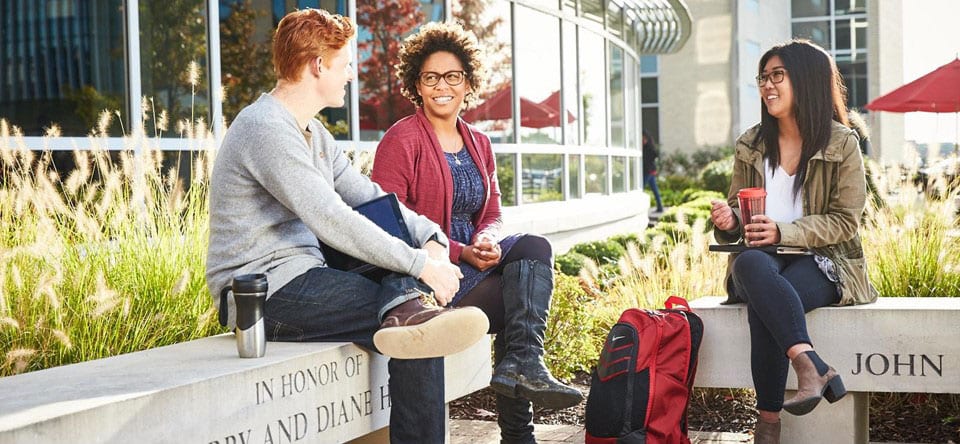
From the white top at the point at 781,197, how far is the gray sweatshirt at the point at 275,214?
5.66ft

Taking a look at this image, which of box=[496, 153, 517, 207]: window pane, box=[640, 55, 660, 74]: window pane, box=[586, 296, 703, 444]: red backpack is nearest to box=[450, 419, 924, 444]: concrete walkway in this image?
box=[586, 296, 703, 444]: red backpack

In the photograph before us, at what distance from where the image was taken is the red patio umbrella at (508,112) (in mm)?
10883

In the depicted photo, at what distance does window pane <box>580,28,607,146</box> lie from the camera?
1428 cm

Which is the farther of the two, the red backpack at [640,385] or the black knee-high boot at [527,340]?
the red backpack at [640,385]

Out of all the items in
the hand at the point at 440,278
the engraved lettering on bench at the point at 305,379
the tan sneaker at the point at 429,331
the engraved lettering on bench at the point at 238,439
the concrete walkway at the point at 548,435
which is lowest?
the concrete walkway at the point at 548,435

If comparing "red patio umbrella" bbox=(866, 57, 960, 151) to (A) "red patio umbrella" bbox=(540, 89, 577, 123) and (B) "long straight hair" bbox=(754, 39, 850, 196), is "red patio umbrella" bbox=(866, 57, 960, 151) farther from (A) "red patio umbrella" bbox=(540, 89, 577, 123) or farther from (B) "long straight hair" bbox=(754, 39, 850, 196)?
(B) "long straight hair" bbox=(754, 39, 850, 196)

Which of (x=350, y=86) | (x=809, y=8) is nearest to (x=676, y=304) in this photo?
(x=350, y=86)

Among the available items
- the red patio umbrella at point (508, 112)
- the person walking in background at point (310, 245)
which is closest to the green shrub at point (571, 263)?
the red patio umbrella at point (508, 112)

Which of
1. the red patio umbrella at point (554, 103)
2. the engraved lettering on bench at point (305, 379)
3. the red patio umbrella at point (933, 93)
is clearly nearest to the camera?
the engraved lettering on bench at point (305, 379)

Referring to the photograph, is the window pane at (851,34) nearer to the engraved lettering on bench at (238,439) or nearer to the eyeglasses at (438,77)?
the eyeglasses at (438,77)

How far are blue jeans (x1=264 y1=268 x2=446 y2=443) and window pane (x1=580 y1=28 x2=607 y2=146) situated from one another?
35.5 ft

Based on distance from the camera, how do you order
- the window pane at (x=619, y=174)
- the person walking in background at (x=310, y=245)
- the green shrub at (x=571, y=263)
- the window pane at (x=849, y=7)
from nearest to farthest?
the person walking in background at (x=310, y=245)
the green shrub at (x=571, y=263)
the window pane at (x=619, y=174)
the window pane at (x=849, y=7)

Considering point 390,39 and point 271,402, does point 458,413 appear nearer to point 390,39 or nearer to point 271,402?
point 271,402

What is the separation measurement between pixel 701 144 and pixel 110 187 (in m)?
30.5
